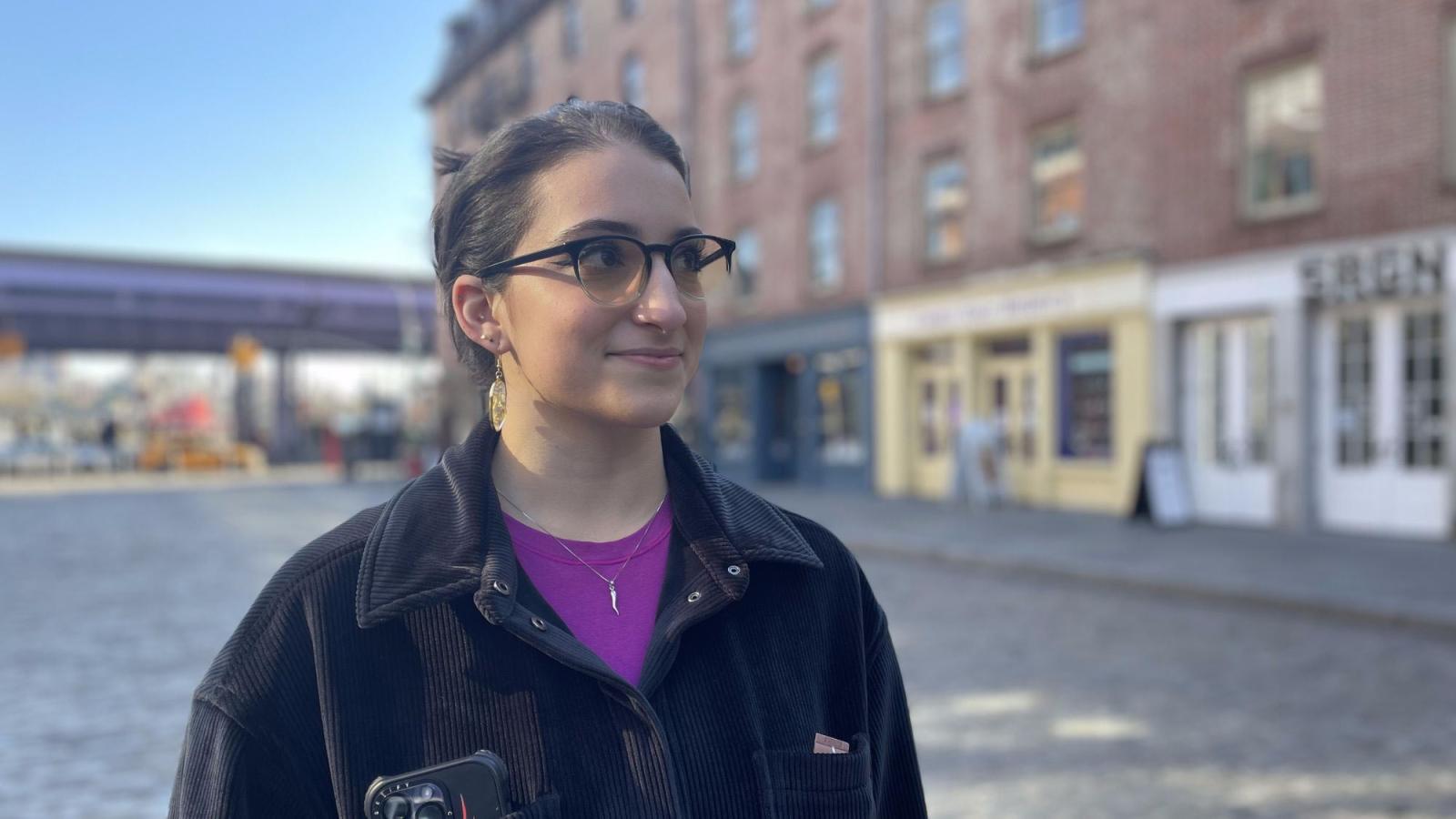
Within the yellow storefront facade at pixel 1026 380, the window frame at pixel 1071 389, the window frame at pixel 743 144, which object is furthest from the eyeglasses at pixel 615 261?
the window frame at pixel 743 144

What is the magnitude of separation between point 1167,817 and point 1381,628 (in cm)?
488

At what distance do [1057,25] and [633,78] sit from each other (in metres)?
13.6

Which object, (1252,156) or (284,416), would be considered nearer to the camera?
(1252,156)

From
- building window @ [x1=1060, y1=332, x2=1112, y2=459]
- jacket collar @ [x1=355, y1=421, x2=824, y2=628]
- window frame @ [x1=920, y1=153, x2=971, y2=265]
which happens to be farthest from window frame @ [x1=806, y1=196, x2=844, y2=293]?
jacket collar @ [x1=355, y1=421, x2=824, y2=628]

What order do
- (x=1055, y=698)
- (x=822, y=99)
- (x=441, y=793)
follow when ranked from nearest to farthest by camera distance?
(x=441, y=793), (x=1055, y=698), (x=822, y=99)

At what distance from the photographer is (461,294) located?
1.62m

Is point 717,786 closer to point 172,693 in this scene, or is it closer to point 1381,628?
point 172,693

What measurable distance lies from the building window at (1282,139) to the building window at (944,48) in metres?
5.58

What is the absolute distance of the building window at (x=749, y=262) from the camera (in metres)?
24.5

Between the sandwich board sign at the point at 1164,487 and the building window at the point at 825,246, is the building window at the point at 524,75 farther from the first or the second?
the sandwich board sign at the point at 1164,487

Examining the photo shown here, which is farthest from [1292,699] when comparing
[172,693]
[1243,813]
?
[172,693]

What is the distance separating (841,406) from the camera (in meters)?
22.5

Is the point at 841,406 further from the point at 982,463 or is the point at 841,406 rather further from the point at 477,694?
the point at 477,694

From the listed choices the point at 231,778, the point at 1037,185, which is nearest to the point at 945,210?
the point at 1037,185
